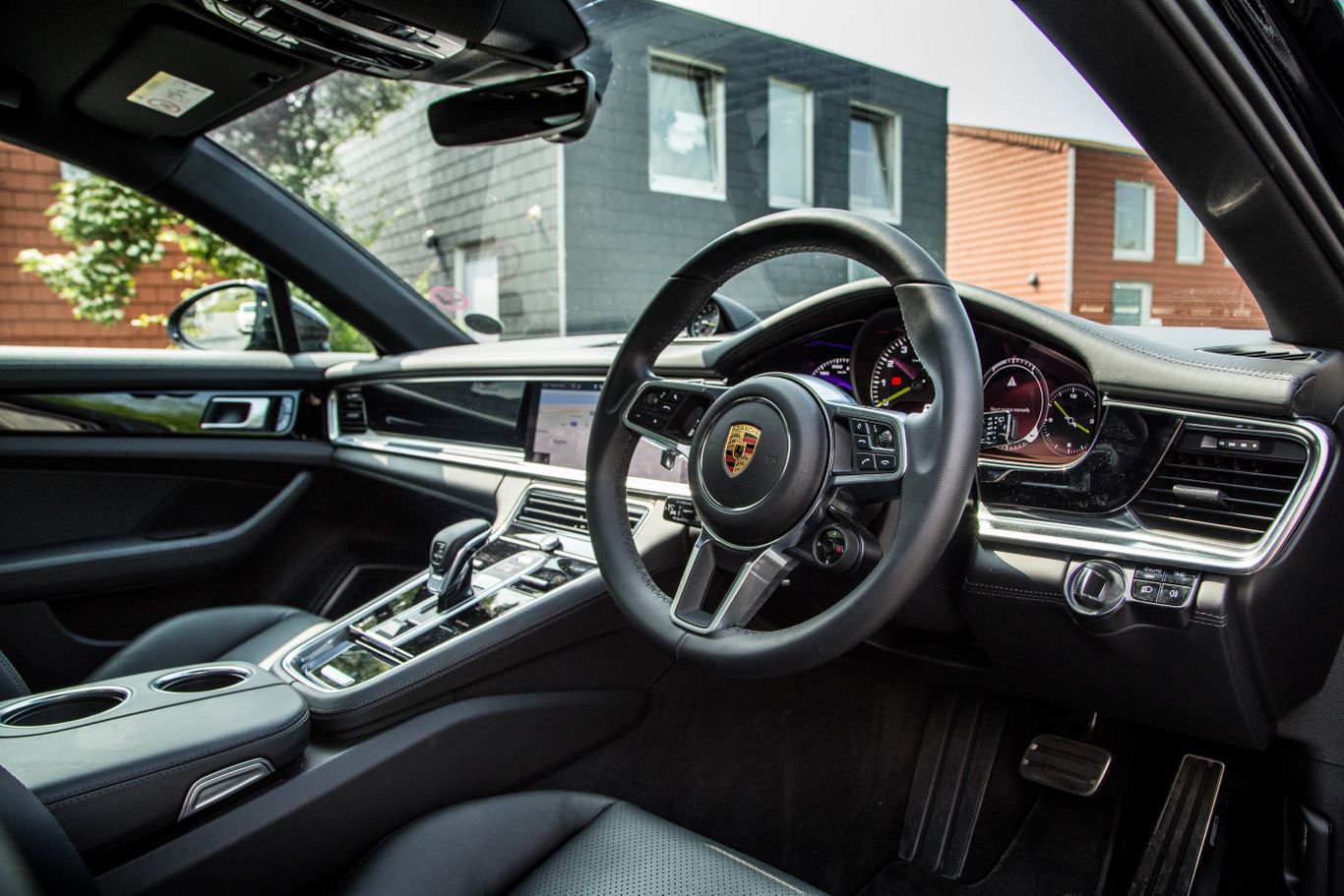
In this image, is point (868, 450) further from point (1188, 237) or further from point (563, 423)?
point (563, 423)

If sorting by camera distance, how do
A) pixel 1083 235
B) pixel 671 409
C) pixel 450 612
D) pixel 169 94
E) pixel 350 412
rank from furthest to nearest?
pixel 350 412 → pixel 169 94 → pixel 1083 235 → pixel 450 612 → pixel 671 409

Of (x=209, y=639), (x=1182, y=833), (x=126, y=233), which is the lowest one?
(x=1182, y=833)

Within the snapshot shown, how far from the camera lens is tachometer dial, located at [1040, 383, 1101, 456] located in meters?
1.39

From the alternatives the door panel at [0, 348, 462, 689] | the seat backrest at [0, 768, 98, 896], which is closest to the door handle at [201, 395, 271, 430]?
the door panel at [0, 348, 462, 689]

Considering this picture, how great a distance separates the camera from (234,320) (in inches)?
120

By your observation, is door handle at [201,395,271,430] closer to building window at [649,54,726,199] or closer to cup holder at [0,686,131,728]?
cup holder at [0,686,131,728]

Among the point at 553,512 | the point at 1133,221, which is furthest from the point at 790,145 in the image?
the point at 553,512

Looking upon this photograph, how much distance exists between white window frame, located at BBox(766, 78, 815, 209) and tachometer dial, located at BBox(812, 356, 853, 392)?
4.29ft

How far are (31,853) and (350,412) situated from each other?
216 centimetres

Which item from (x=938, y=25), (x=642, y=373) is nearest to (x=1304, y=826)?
(x=642, y=373)

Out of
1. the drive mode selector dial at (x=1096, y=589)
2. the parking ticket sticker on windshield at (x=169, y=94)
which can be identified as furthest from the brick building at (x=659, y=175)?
the parking ticket sticker on windshield at (x=169, y=94)

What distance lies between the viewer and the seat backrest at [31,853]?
83cm

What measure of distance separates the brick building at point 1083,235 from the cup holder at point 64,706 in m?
1.60

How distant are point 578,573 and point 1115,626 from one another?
0.92 meters
